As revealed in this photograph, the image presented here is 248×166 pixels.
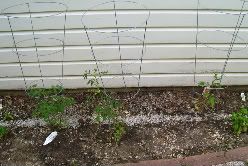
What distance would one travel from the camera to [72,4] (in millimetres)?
4559

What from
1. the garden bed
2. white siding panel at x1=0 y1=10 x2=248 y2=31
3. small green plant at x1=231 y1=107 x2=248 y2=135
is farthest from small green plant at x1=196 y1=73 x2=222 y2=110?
white siding panel at x1=0 y1=10 x2=248 y2=31

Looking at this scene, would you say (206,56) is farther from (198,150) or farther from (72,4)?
(72,4)

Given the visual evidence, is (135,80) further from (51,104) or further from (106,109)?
(51,104)

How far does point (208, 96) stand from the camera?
5.32 metres

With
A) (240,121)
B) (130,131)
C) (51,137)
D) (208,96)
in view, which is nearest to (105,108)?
(130,131)

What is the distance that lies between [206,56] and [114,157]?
1714 mm

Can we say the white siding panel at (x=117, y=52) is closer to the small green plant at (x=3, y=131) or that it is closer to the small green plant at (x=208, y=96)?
the small green plant at (x=208, y=96)

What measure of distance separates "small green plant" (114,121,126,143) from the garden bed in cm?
5

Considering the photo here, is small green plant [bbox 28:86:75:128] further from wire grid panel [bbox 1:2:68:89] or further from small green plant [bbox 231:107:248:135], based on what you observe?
small green plant [bbox 231:107:248:135]

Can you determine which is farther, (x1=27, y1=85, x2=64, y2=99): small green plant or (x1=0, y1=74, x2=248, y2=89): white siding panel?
(x1=0, y1=74, x2=248, y2=89): white siding panel

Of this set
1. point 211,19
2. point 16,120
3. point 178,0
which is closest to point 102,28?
point 178,0

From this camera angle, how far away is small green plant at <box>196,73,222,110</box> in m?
5.22

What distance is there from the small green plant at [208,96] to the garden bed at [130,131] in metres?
0.07

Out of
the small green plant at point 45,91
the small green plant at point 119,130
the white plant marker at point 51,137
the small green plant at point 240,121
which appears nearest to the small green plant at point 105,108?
the small green plant at point 119,130
